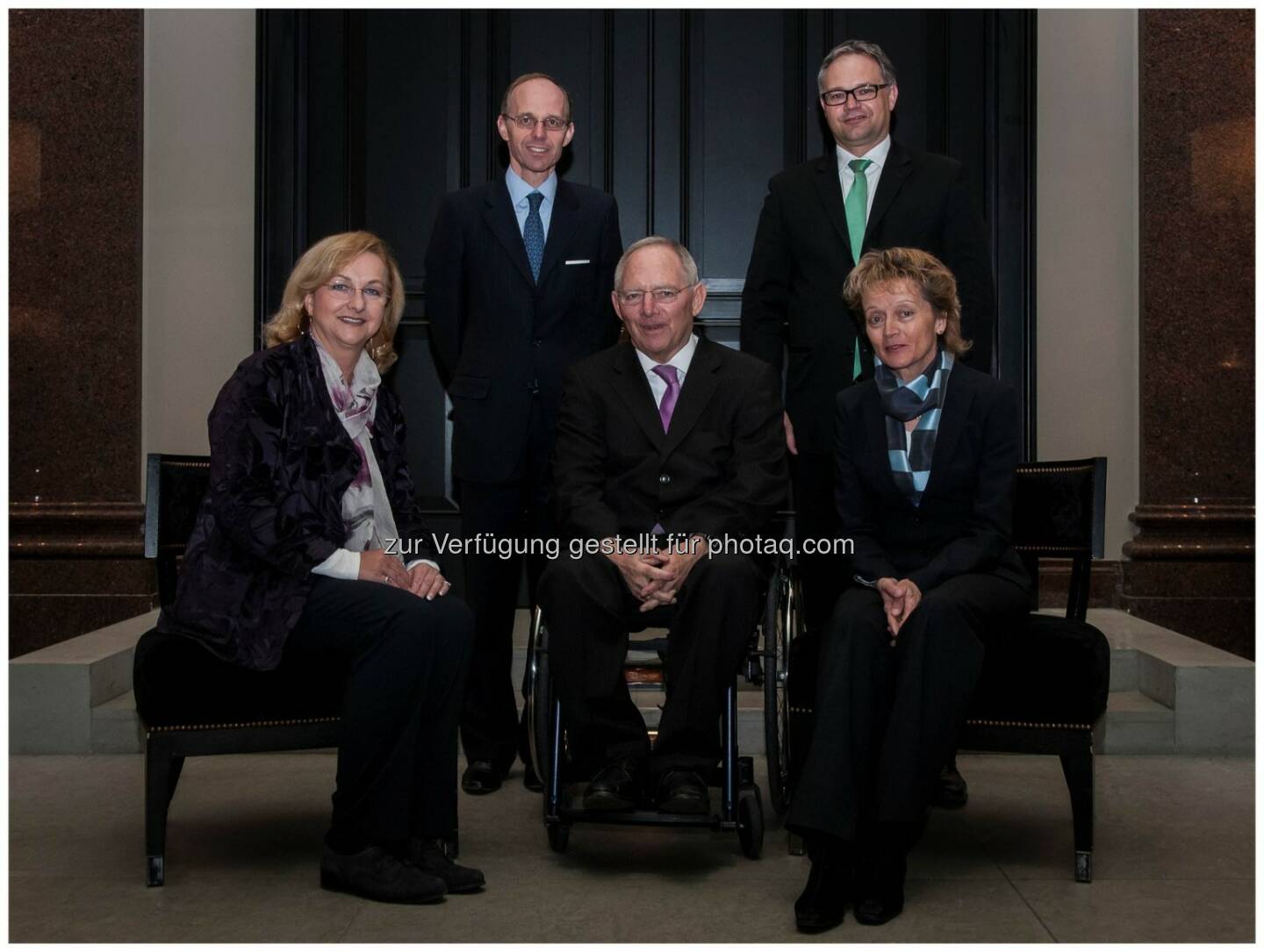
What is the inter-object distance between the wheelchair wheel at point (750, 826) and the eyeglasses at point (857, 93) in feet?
5.89

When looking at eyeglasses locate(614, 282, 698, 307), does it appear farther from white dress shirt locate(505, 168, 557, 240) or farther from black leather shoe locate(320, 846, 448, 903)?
black leather shoe locate(320, 846, 448, 903)

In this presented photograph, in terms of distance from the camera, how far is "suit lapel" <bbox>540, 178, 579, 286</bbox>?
3723 mm

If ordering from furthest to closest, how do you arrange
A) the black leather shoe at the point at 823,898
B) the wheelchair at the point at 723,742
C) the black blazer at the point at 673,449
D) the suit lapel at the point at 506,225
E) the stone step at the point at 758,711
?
the stone step at the point at 758,711 → the suit lapel at the point at 506,225 → the black blazer at the point at 673,449 → the wheelchair at the point at 723,742 → the black leather shoe at the point at 823,898

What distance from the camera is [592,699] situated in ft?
9.74

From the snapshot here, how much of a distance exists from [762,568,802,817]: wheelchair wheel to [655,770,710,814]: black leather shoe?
22 centimetres

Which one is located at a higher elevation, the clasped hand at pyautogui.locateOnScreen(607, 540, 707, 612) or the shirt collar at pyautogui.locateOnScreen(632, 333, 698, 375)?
the shirt collar at pyautogui.locateOnScreen(632, 333, 698, 375)

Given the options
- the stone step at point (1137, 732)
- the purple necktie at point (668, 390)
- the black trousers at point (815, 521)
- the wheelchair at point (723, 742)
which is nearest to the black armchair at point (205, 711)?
the wheelchair at point (723, 742)

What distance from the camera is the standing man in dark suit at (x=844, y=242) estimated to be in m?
3.53

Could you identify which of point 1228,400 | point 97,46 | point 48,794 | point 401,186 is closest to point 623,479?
point 48,794

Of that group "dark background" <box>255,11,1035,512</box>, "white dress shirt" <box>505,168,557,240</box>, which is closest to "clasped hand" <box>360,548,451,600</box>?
"white dress shirt" <box>505,168,557,240</box>

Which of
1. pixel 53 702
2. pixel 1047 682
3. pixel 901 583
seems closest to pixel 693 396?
pixel 901 583

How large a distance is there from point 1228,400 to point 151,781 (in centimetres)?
402

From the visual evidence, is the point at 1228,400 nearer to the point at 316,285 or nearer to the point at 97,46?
the point at 316,285

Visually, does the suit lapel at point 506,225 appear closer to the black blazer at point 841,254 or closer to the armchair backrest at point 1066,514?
the black blazer at point 841,254
